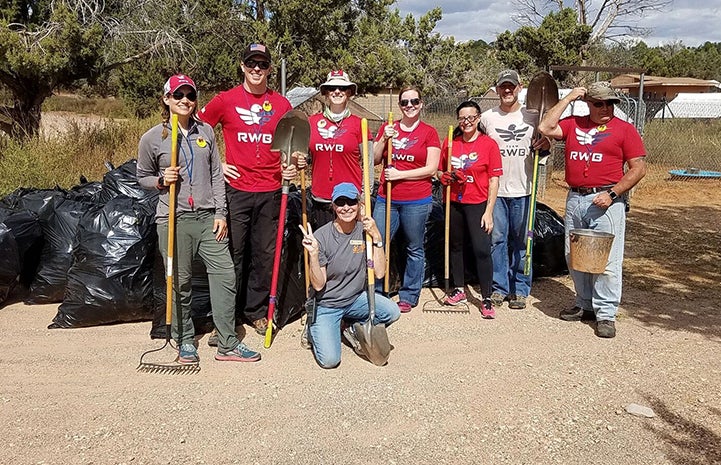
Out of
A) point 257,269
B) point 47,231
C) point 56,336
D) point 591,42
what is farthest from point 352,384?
point 591,42

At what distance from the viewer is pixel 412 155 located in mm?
4332

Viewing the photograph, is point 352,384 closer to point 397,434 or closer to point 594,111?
point 397,434

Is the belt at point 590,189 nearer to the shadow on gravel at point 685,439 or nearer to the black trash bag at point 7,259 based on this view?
the shadow on gravel at point 685,439

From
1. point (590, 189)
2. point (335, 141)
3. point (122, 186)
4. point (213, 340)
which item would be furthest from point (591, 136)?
point (122, 186)

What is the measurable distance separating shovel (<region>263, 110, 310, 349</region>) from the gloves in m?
1.11

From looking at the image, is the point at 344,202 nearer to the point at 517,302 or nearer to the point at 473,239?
the point at 473,239

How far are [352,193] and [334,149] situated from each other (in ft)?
1.89

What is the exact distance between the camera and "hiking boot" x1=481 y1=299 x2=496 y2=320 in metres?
4.57

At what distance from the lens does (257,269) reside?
4129mm

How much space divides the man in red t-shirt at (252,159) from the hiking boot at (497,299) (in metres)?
1.79

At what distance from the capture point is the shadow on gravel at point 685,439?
2.73 meters

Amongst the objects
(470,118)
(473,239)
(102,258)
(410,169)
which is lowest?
(102,258)

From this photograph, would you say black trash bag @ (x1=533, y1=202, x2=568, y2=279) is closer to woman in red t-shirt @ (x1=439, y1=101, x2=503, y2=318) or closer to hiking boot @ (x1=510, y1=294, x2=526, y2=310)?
hiking boot @ (x1=510, y1=294, x2=526, y2=310)

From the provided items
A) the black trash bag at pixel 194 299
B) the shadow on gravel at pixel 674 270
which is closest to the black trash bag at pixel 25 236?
the black trash bag at pixel 194 299
